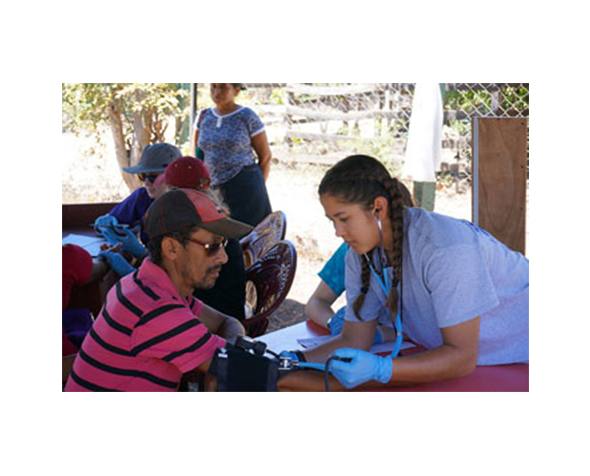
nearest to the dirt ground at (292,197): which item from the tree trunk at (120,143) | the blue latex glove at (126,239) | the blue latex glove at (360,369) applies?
the tree trunk at (120,143)

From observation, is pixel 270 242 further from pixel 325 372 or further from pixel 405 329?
pixel 325 372

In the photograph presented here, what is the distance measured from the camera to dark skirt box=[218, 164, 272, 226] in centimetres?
452

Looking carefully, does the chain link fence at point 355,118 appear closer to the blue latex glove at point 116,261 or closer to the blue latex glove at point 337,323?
the blue latex glove at point 116,261

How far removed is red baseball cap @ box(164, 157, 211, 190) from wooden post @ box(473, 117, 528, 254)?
1274 millimetres

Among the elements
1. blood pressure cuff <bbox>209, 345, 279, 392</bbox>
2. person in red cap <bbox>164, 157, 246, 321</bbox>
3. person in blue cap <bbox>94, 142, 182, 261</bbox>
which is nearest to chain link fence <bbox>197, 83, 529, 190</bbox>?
person in blue cap <bbox>94, 142, 182, 261</bbox>

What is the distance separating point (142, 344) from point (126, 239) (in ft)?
5.91

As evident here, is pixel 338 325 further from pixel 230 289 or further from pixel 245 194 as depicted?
pixel 245 194

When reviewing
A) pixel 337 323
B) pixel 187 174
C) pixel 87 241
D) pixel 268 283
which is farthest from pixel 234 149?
pixel 337 323

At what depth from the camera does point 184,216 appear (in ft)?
5.61

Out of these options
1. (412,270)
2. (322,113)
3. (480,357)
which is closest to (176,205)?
(412,270)

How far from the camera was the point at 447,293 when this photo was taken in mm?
1521

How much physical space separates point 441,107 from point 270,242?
1.76 metres

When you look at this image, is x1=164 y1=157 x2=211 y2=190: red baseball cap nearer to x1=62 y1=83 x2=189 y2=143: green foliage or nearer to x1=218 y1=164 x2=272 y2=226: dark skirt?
x1=218 y1=164 x2=272 y2=226: dark skirt

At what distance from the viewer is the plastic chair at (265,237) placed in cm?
296
